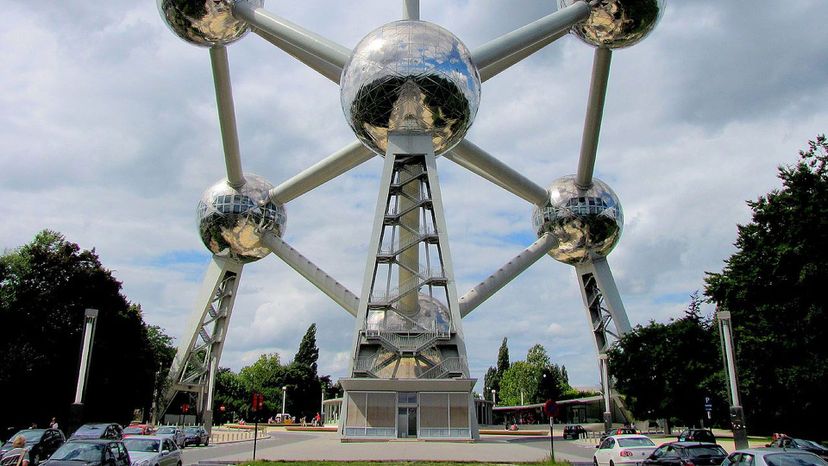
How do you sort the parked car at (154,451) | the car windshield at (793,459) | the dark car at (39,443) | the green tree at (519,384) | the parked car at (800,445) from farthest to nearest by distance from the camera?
the green tree at (519,384) → the parked car at (800,445) → the dark car at (39,443) → the parked car at (154,451) → the car windshield at (793,459)

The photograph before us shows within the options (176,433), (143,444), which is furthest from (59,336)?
(143,444)

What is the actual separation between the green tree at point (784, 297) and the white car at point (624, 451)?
17.0 feet

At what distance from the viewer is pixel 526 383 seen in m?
77.9

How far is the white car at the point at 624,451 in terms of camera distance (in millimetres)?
14664

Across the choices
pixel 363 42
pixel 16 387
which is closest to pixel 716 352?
Answer: pixel 363 42

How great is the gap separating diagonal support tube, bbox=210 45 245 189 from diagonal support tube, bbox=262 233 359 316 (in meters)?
5.13

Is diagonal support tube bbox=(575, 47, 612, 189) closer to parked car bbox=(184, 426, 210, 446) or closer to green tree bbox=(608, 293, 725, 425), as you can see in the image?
green tree bbox=(608, 293, 725, 425)

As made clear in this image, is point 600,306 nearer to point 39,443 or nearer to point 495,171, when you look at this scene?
point 495,171

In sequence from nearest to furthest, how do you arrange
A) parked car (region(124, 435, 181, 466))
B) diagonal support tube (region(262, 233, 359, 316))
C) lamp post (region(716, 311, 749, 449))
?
parked car (region(124, 435, 181, 466)), lamp post (region(716, 311, 749, 449)), diagonal support tube (region(262, 233, 359, 316))

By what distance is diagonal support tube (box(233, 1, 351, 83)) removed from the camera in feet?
93.3

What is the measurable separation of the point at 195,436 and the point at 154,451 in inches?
571

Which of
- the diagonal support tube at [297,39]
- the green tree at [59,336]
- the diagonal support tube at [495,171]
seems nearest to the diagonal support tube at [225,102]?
the diagonal support tube at [297,39]

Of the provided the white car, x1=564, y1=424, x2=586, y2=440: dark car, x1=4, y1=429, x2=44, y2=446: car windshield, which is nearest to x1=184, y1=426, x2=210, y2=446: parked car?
x1=4, y1=429, x2=44, y2=446: car windshield

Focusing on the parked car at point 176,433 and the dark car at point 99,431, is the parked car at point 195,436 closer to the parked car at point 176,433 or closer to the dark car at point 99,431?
the parked car at point 176,433
